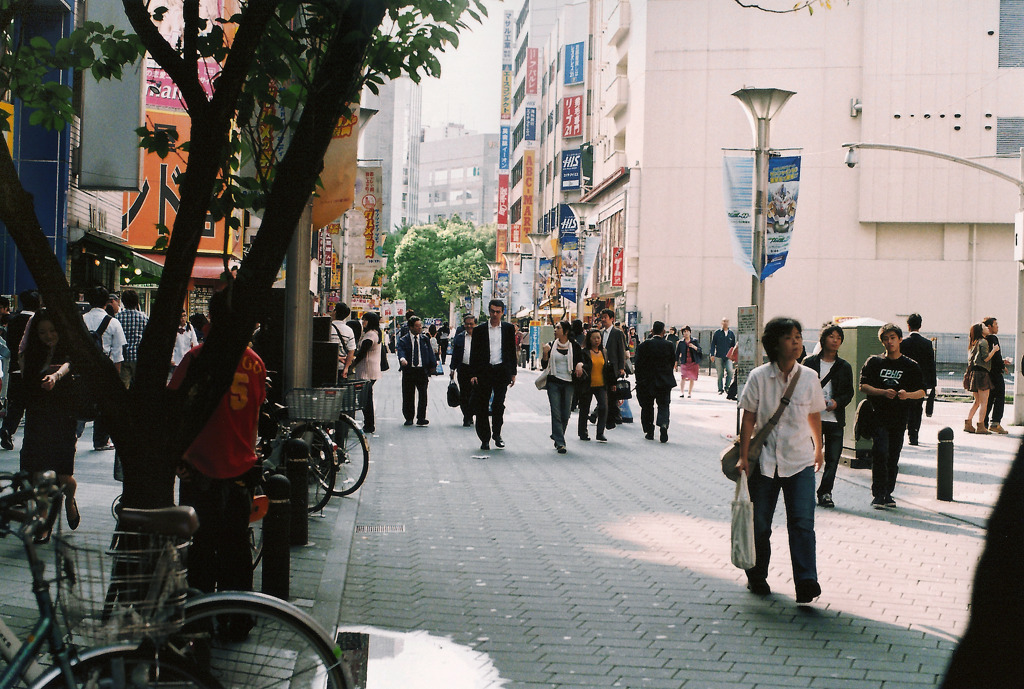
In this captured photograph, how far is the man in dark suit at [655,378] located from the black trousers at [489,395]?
→ 2381 mm

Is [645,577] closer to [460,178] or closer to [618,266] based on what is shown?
[618,266]

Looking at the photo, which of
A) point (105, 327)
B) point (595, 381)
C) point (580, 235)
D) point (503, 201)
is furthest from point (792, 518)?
point (503, 201)

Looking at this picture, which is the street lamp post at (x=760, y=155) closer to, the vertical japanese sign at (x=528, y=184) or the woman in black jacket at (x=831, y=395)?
the woman in black jacket at (x=831, y=395)

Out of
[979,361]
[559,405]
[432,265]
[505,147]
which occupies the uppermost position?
[505,147]

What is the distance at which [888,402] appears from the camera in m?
10.5

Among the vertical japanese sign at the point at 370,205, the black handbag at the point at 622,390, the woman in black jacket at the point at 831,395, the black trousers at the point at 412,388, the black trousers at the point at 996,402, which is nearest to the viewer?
the woman in black jacket at the point at 831,395

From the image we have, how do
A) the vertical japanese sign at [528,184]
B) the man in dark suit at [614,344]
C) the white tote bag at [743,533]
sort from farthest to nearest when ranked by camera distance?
the vertical japanese sign at [528,184]
the man in dark suit at [614,344]
the white tote bag at [743,533]

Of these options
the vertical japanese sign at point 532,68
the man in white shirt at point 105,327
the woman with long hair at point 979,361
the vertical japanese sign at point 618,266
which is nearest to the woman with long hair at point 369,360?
the man in white shirt at point 105,327

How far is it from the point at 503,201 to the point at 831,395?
3273 inches

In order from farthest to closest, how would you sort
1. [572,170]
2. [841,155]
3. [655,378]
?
[572,170], [841,155], [655,378]

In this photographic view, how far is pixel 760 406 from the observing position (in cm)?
689

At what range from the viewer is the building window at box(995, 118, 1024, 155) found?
152ft

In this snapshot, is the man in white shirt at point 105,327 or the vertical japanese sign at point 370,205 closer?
the man in white shirt at point 105,327

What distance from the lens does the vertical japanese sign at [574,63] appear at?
223ft
